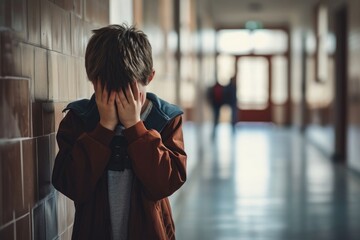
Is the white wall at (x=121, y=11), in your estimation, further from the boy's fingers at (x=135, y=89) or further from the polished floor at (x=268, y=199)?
the polished floor at (x=268, y=199)

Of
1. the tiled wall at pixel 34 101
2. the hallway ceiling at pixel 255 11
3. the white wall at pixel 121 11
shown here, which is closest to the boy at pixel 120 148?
the tiled wall at pixel 34 101

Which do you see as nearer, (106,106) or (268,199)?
(106,106)

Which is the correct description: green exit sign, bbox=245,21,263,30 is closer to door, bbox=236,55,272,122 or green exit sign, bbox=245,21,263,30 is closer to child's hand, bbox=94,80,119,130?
door, bbox=236,55,272,122

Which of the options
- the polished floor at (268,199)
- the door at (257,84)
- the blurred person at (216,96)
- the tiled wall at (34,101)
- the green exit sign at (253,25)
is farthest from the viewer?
the door at (257,84)

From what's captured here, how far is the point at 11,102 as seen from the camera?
154 cm

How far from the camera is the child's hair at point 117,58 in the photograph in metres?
1.57

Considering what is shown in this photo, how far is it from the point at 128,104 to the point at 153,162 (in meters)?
0.17

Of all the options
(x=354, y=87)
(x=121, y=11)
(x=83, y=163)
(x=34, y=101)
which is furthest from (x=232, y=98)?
(x=83, y=163)

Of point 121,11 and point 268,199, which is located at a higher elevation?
point 121,11

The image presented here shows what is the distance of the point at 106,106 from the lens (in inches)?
62.2

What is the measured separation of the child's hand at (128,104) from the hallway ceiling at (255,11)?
11.9 metres

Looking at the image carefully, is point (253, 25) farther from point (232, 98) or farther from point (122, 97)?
point (122, 97)

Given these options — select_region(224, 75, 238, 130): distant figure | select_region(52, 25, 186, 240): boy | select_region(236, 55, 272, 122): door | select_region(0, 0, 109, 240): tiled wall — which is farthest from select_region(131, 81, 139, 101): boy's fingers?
select_region(236, 55, 272, 122): door

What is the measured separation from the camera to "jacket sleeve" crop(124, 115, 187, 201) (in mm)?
1591
